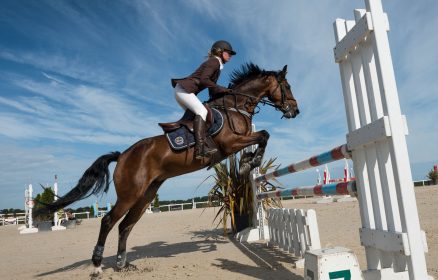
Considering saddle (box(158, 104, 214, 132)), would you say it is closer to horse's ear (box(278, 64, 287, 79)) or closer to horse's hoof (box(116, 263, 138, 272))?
horse's ear (box(278, 64, 287, 79))

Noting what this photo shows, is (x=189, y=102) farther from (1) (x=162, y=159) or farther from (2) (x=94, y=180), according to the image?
(2) (x=94, y=180)

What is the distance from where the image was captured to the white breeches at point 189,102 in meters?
3.64

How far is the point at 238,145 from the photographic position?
3709 millimetres

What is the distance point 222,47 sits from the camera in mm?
3885

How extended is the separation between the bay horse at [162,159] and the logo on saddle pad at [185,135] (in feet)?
0.19

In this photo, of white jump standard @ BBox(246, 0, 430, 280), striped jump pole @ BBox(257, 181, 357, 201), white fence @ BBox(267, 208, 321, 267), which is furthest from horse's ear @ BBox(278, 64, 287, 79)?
white jump standard @ BBox(246, 0, 430, 280)

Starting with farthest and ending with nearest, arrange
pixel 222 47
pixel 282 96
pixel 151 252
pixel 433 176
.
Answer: pixel 433 176 → pixel 151 252 → pixel 282 96 → pixel 222 47

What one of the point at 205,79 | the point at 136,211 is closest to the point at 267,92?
the point at 205,79

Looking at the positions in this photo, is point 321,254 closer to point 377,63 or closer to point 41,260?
point 377,63

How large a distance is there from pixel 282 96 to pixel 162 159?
152cm

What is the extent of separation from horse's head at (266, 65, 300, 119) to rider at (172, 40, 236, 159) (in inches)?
22.5

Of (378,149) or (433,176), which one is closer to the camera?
(378,149)

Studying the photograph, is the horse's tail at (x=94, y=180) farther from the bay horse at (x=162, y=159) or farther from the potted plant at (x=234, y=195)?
the potted plant at (x=234, y=195)

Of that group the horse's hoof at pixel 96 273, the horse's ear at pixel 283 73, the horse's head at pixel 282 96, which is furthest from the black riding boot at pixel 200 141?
the horse's hoof at pixel 96 273
